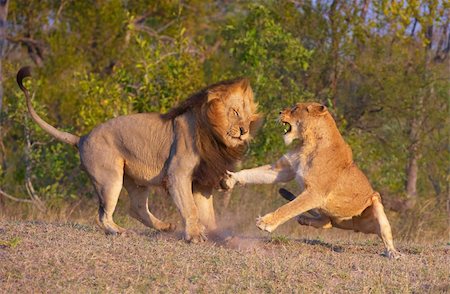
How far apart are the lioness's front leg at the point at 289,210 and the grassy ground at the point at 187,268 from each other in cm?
21

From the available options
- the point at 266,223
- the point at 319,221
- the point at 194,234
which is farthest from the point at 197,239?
the point at 319,221

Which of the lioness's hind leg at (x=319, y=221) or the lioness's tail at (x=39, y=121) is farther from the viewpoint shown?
the lioness's tail at (x=39, y=121)

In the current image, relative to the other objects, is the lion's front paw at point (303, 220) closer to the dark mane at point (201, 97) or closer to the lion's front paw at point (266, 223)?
the lion's front paw at point (266, 223)

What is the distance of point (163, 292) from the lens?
17.2ft

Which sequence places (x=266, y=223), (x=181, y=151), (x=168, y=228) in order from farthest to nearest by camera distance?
(x=168, y=228) < (x=181, y=151) < (x=266, y=223)

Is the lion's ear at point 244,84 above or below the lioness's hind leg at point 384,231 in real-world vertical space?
above

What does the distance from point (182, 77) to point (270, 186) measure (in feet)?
6.44

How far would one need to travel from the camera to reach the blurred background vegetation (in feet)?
40.2

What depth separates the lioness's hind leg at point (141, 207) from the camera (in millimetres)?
7667

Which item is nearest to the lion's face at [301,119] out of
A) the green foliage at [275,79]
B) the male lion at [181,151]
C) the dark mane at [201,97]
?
the male lion at [181,151]

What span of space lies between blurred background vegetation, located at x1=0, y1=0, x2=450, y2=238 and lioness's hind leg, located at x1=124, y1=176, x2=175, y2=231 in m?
3.40

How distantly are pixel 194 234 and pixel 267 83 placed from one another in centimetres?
598

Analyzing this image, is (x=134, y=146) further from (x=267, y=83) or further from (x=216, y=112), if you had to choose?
(x=267, y=83)

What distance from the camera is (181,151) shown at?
7125 mm
